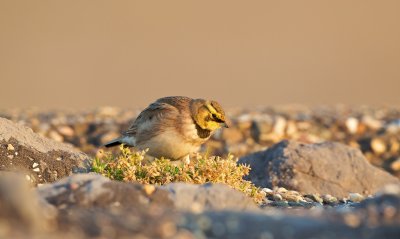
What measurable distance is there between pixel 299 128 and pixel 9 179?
961 centimetres

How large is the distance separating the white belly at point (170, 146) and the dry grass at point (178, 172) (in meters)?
0.71

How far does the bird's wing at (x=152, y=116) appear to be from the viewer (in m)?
8.57

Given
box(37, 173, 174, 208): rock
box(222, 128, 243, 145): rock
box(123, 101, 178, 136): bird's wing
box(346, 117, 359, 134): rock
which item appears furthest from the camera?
box(346, 117, 359, 134): rock

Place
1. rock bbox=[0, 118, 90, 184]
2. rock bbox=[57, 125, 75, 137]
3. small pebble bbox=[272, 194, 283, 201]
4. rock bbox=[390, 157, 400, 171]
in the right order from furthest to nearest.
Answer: rock bbox=[57, 125, 75, 137] < rock bbox=[390, 157, 400, 171] < small pebble bbox=[272, 194, 283, 201] < rock bbox=[0, 118, 90, 184]

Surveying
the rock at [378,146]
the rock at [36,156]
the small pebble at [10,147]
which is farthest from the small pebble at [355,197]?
the rock at [378,146]

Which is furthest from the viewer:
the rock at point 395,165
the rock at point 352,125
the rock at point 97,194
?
the rock at point 352,125

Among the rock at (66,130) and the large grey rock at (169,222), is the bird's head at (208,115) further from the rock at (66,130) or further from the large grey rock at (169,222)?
the rock at (66,130)

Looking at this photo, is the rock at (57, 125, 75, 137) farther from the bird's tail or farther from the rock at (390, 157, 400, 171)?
the rock at (390, 157, 400, 171)

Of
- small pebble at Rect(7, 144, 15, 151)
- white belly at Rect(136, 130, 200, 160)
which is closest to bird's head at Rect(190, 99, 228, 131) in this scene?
white belly at Rect(136, 130, 200, 160)

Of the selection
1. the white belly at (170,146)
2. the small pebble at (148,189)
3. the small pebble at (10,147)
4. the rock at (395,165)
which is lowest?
the rock at (395,165)

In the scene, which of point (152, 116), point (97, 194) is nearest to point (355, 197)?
point (152, 116)

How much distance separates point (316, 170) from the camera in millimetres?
9430

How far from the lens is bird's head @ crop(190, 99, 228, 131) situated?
8.39 m

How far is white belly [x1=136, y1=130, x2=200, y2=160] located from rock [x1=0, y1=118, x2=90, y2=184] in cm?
71
